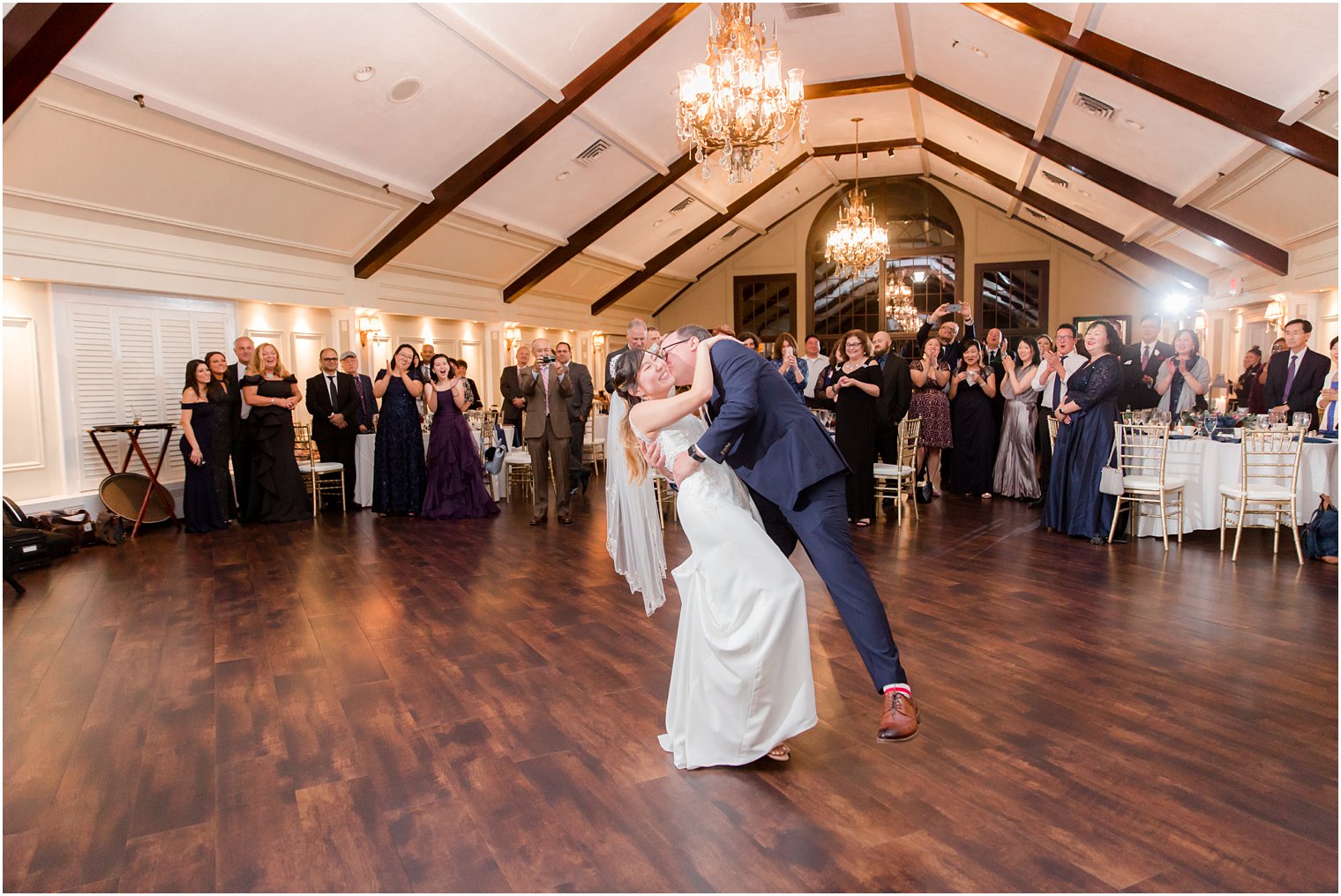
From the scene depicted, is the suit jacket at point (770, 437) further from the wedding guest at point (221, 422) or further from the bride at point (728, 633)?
the wedding guest at point (221, 422)

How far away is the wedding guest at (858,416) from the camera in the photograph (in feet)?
20.0

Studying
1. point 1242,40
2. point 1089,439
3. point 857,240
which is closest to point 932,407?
point 1089,439

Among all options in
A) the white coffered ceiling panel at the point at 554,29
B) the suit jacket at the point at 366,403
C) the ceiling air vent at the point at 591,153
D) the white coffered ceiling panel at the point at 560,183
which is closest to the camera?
the white coffered ceiling panel at the point at 554,29

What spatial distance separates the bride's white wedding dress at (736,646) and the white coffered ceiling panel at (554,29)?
534 centimetres

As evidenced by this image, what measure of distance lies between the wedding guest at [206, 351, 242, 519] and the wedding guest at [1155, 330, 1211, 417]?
8.43 m

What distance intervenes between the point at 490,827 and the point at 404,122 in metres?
6.92

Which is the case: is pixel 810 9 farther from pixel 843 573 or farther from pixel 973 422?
pixel 843 573

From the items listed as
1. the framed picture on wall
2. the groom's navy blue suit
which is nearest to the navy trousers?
the groom's navy blue suit

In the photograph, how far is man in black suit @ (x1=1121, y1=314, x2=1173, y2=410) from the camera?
6.70 meters

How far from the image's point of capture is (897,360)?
6305mm

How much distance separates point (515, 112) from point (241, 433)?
4163 mm

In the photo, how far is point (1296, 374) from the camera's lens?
635 centimetres

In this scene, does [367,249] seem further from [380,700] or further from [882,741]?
[882,741]

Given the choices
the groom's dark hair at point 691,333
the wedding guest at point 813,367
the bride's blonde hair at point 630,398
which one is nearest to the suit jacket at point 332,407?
the wedding guest at point 813,367
